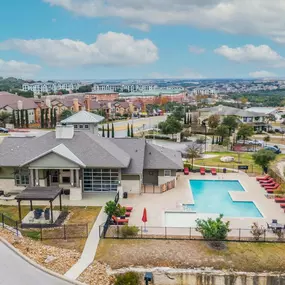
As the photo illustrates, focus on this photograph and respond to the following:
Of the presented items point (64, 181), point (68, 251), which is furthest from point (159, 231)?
point (64, 181)

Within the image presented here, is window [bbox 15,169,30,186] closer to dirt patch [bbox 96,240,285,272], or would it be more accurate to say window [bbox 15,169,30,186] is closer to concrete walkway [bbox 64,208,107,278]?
concrete walkway [bbox 64,208,107,278]

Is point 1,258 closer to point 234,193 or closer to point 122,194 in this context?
point 122,194

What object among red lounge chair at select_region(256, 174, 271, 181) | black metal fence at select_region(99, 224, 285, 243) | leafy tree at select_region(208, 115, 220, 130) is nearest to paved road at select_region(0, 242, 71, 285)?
black metal fence at select_region(99, 224, 285, 243)

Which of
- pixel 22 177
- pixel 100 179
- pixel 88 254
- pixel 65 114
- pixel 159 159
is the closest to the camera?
pixel 88 254

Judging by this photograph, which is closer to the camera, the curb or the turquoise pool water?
the curb

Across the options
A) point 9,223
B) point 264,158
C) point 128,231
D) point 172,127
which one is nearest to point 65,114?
point 172,127

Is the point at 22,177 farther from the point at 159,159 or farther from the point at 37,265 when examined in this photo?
the point at 37,265

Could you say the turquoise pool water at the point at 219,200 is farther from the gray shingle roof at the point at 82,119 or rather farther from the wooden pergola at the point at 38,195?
the gray shingle roof at the point at 82,119
